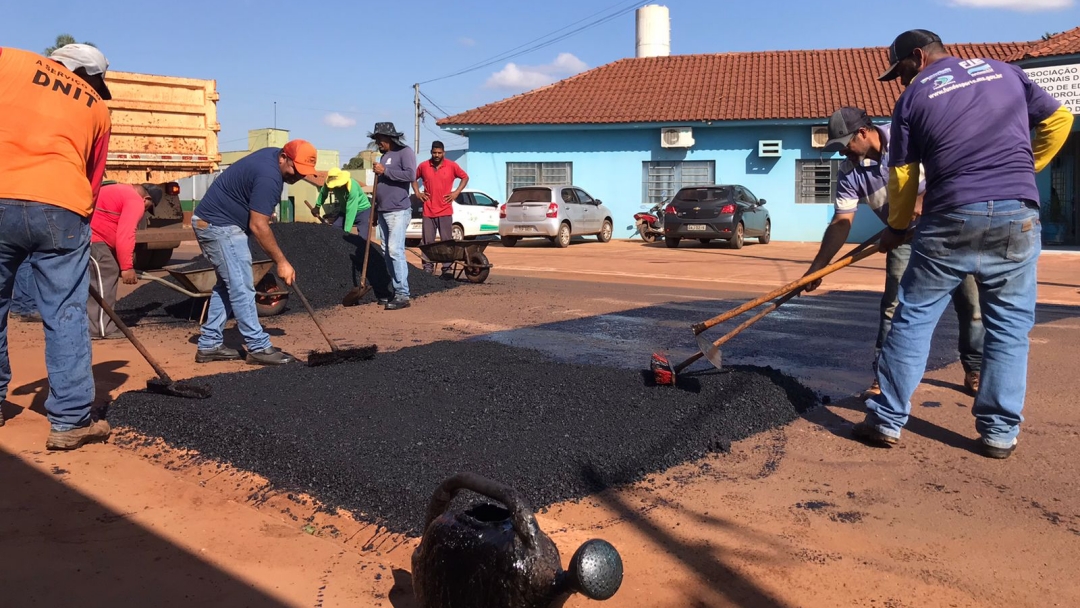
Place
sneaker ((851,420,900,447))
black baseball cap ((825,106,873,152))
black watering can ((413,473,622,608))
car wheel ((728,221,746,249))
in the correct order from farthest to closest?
car wheel ((728,221,746,249))
black baseball cap ((825,106,873,152))
sneaker ((851,420,900,447))
black watering can ((413,473,622,608))

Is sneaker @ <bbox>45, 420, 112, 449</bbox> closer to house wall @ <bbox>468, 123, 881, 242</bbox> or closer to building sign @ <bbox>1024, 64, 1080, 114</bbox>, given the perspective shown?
building sign @ <bbox>1024, 64, 1080, 114</bbox>

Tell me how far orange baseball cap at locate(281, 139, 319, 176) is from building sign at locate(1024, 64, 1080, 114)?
17.3 meters

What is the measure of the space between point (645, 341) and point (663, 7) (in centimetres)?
2634

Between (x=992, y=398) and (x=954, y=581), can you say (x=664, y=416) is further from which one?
(x=954, y=581)

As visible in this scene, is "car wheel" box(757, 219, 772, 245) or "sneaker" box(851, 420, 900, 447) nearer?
"sneaker" box(851, 420, 900, 447)

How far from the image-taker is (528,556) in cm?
233

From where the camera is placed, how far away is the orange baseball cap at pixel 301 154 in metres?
6.21

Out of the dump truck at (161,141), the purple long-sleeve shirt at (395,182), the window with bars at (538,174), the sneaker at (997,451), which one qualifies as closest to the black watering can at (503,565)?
the sneaker at (997,451)

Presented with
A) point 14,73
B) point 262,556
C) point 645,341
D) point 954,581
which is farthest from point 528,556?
point 645,341

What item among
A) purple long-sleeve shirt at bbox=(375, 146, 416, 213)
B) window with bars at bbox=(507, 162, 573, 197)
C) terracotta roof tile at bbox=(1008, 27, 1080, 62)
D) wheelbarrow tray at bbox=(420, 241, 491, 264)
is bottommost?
wheelbarrow tray at bbox=(420, 241, 491, 264)

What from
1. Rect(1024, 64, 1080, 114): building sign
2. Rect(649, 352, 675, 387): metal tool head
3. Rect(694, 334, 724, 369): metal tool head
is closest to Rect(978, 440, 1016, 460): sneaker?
Rect(694, 334, 724, 369): metal tool head

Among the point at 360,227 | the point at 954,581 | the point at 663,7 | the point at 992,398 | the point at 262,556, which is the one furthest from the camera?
the point at 663,7

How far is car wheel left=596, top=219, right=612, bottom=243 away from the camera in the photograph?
24.9m

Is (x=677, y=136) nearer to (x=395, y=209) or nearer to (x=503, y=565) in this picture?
(x=395, y=209)
